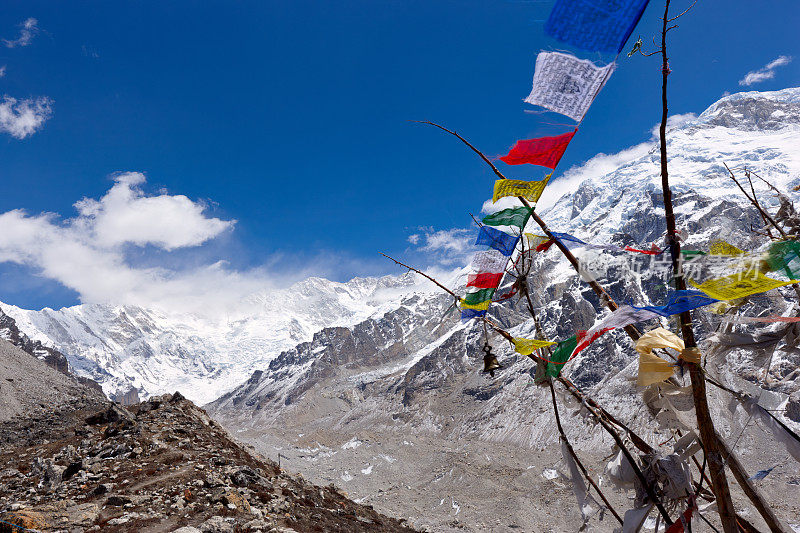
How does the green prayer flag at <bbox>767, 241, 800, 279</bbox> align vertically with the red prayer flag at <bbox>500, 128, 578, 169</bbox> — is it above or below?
below

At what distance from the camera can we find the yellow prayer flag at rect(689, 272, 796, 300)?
237 centimetres

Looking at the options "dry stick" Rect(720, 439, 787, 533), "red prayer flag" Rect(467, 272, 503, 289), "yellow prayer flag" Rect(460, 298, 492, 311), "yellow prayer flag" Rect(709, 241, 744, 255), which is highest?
"red prayer flag" Rect(467, 272, 503, 289)

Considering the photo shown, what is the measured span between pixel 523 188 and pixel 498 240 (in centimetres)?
79

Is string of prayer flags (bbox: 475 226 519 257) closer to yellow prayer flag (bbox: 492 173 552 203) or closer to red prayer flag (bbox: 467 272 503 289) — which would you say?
red prayer flag (bbox: 467 272 503 289)

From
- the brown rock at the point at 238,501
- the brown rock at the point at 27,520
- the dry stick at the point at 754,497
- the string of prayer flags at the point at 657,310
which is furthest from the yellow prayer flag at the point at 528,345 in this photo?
the brown rock at the point at 238,501

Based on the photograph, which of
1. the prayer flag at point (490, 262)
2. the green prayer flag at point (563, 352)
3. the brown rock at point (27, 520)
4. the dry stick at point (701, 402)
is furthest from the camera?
the brown rock at point (27, 520)

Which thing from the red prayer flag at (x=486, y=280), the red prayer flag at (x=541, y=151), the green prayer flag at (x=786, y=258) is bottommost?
the green prayer flag at (x=786, y=258)

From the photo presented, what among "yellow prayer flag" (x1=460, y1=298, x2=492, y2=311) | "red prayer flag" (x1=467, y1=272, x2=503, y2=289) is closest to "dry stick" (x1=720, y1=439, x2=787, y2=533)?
"yellow prayer flag" (x1=460, y1=298, x2=492, y2=311)

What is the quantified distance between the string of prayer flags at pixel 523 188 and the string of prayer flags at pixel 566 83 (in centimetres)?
62

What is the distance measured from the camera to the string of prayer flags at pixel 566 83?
2723mm

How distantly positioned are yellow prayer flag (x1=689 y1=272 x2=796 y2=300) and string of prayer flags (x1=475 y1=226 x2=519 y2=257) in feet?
5.55

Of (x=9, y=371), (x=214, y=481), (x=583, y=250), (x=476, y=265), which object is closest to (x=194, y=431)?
(x=214, y=481)

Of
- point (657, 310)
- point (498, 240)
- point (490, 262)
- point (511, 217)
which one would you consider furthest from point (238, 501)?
point (657, 310)

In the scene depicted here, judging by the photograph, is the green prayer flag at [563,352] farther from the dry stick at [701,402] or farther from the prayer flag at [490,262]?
the prayer flag at [490,262]
